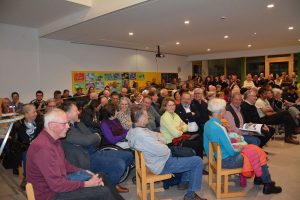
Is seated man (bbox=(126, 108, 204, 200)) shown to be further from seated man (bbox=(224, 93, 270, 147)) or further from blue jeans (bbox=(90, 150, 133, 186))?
seated man (bbox=(224, 93, 270, 147))

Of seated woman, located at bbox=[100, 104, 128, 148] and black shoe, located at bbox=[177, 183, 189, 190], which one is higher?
seated woman, located at bbox=[100, 104, 128, 148]

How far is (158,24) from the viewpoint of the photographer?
21.7 feet

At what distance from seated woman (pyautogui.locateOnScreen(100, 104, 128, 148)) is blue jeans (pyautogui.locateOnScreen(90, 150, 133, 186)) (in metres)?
0.33

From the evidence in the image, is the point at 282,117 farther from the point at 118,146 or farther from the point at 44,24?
the point at 44,24

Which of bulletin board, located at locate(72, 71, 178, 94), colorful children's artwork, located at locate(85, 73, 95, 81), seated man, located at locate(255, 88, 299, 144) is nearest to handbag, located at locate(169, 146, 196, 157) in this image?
seated man, located at locate(255, 88, 299, 144)

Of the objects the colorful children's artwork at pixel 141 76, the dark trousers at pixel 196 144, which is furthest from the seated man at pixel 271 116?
the colorful children's artwork at pixel 141 76

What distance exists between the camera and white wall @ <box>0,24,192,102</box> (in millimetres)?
7137

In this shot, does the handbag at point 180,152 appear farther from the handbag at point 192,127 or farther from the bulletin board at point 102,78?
the bulletin board at point 102,78

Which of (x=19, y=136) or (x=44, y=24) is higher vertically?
(x=44, y=24)

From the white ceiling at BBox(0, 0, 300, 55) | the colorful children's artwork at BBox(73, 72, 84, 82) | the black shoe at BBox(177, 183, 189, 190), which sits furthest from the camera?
the colorful children's artwork at BBox(73, 72, 84, 82)

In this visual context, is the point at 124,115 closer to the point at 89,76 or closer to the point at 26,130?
the point at 26,130

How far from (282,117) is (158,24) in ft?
12.7

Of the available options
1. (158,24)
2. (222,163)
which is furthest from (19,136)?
(158,24)

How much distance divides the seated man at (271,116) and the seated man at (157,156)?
3.01 metres
